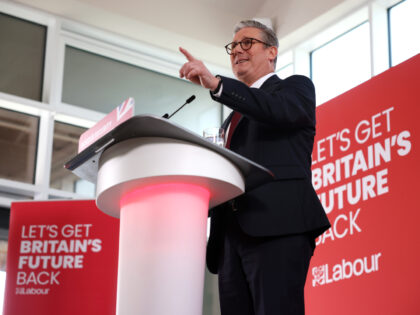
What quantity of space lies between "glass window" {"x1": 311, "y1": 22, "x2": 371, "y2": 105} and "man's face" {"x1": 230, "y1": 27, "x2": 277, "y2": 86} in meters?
3.04

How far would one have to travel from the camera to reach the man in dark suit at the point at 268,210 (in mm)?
1629

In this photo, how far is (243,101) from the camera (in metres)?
1.64

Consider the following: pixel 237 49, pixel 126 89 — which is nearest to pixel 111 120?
pixel 237 49

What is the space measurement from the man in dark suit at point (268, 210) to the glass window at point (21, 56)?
4.01m

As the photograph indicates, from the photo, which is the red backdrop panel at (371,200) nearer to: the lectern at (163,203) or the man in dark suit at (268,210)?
the man in dark suit at (268,210)

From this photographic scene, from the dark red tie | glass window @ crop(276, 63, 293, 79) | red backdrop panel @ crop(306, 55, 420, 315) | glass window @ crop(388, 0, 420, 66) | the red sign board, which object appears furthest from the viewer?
glass window @ crop(276, 63, 293, 79)

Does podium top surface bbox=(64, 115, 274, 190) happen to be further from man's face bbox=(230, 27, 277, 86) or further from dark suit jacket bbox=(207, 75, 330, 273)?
man's face bbox=(230, 27, 277, 86)

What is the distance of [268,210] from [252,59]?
609mm

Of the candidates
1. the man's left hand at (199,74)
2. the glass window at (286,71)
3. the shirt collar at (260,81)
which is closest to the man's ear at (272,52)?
the shirt collar at (260,81)

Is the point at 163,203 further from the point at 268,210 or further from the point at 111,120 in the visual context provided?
the point at 111,120

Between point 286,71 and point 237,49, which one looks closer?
point 237,49

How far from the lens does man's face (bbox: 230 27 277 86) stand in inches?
81.9

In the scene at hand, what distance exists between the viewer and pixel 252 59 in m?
2.09

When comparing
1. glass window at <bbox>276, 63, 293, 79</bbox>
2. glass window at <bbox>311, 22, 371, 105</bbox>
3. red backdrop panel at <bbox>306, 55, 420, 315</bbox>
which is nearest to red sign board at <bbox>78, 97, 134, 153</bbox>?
red backdrop panel at <bbox>306, 55, 420, 315</bbox>
